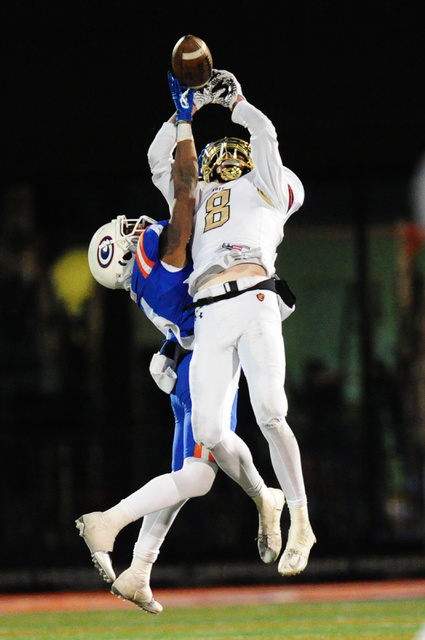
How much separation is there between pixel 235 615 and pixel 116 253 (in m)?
4.12

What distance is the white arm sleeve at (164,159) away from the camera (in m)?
5.92

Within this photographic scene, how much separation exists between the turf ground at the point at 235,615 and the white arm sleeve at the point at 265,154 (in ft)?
10.0

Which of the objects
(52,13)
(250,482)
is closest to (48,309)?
(52,13)

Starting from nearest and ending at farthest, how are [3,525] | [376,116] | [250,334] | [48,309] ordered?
[250,334]
[3,525]
[376,116]
[48,309]

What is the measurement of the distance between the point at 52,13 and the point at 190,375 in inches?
261

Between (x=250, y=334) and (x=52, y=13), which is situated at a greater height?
(x=52, y=13)

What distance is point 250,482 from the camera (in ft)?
18.9

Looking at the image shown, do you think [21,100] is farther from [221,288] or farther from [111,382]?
[221,288]

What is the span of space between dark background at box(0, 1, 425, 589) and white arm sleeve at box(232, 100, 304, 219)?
16.7ft

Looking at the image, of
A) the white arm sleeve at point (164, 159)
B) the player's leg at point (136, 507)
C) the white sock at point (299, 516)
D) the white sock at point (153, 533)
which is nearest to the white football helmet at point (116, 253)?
the white arm sleeve at point (164, 159)

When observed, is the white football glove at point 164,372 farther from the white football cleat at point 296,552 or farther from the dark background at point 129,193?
the dark background at point 129,193

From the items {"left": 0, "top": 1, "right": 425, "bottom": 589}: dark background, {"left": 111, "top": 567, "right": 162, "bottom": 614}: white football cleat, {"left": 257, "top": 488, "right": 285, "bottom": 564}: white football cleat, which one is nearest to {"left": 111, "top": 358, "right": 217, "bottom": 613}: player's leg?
{"left": 111, "top": 567, "right": 162, "bottom": 614}: white football cleat

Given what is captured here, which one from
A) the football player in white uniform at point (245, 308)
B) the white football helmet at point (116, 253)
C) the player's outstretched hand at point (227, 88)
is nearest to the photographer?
the football player in white uniform at point (245, 308)

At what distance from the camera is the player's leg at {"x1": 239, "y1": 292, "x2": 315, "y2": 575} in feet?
17.8
